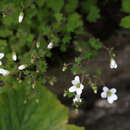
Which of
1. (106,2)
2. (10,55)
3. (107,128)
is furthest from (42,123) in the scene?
(106,2)

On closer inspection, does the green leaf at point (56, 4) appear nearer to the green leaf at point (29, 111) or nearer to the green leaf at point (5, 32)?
the green leaf at point (5, 32)

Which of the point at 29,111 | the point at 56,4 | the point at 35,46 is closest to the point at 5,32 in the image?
the point at 35,46

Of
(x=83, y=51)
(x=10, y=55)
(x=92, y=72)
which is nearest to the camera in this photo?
(x=10, y=55)

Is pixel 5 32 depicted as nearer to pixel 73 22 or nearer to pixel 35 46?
pixel 35 46

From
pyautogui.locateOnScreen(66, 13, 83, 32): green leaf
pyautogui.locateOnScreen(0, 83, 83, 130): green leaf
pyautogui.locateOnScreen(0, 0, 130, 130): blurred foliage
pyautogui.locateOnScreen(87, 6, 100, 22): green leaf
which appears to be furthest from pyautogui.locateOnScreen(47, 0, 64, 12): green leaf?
pyautogui.locateOnScreen(0, 83, 83, 130): green leaf

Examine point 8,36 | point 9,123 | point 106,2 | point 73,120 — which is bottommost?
point 9,123

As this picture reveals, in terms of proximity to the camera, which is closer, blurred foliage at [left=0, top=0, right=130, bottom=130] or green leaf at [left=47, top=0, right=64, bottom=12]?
blurred foliage at [left=0, top=0, right=130, bottom=130]

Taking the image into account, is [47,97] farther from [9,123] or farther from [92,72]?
[92,72]

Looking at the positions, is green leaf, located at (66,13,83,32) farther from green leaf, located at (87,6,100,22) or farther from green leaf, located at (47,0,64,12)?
green leaf, located at (87,6,100,22)
